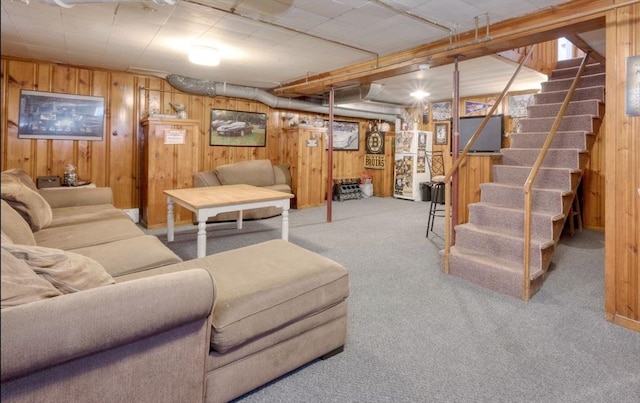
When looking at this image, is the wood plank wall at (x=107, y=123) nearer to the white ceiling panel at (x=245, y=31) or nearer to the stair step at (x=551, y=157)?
the white ceiling panel at (x=245, y=31)

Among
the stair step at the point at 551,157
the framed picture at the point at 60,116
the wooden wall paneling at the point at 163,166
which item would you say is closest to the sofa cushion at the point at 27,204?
the wooden wall paneling at the point at 163,166

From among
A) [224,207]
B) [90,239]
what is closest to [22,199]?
[90,239]

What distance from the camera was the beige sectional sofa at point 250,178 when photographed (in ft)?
19.0

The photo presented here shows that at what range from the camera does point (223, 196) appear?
3791 millimetres

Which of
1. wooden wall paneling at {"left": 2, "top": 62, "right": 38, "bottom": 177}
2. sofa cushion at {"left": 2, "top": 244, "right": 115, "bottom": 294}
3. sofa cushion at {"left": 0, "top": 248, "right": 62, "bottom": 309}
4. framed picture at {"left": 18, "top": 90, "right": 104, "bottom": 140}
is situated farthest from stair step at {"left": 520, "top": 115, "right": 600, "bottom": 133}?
wooden wall paneling at {"left": 2, "top": 62, "right": 38, "bottom": 177}

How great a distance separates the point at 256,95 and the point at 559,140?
4822 mm

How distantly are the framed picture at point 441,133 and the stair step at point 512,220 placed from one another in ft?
16.2

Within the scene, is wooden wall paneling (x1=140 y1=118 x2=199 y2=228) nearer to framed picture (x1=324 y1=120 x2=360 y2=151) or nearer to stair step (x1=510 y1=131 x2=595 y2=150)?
framed picture (x1=324 y1=120 x2=360 y2=151)

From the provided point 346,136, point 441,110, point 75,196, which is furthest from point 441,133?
point 75,196

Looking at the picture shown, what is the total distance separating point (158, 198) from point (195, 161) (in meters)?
0.77

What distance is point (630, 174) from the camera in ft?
7.89

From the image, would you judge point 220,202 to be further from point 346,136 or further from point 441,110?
point 441,110

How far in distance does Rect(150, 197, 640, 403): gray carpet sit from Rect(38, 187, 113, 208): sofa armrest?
1.23 meters

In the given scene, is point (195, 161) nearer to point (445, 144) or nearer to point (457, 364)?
point (457, 364)
